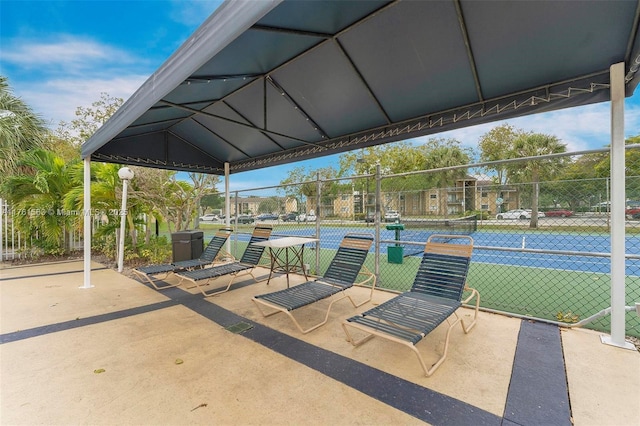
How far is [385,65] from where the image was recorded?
11.5 ft

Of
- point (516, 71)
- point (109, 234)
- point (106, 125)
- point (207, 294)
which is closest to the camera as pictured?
point (516, 71)

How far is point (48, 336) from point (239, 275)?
131 inches

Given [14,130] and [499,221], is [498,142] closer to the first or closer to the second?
[499,221]

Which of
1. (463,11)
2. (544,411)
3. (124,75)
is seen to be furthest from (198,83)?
(124,75)

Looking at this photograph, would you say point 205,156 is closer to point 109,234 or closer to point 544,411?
point 109,234

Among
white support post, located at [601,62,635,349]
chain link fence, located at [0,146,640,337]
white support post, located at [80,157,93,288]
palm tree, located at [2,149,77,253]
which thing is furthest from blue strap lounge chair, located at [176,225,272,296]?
palm tree, located at [2,149,77,253]

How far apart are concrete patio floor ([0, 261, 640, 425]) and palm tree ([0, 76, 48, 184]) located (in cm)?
744

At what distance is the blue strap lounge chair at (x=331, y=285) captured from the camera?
3491 mm

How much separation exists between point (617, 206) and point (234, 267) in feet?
18.5

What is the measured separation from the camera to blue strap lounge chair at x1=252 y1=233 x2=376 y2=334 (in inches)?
137

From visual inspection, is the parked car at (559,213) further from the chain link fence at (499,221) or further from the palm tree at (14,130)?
the palm tree at (14,130)

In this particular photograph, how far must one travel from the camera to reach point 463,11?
105 inches

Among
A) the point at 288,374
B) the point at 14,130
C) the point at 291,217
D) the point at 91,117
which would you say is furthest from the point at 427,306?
the point at 91,117

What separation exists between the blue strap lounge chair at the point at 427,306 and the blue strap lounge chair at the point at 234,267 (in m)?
2.75
